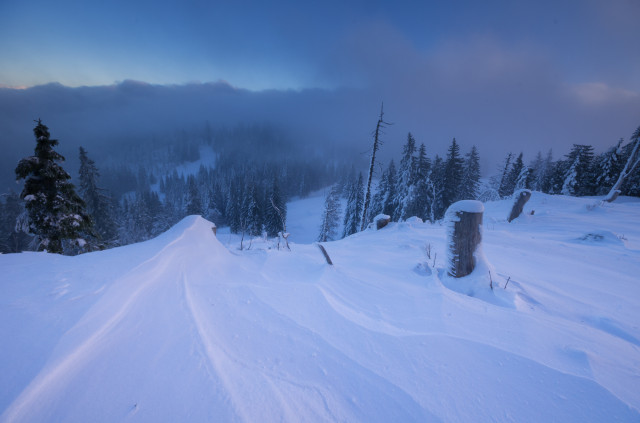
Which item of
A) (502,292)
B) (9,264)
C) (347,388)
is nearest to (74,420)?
(347,388)

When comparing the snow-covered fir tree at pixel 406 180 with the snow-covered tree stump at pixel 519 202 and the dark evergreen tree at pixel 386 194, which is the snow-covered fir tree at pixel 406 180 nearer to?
the dark evergreen tree at pixel 386 194

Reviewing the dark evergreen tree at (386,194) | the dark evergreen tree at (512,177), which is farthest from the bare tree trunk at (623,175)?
the dark evergreen tree at (512,177)

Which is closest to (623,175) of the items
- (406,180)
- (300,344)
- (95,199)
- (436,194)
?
(436,194)

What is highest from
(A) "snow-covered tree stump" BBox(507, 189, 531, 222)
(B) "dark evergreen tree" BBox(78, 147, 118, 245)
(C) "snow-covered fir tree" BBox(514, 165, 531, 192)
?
(C) "snow-covered fir tree" BBox(514, 165, 531, 192)

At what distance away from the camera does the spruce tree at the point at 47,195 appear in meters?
8.73

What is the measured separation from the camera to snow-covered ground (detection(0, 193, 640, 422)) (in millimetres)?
1450

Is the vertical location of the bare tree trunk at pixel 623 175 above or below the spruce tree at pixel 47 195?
above

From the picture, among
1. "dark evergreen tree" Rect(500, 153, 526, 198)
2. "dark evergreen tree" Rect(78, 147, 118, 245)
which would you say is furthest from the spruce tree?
"dark evergreen tree" Rect(500, 153, 526, 198)

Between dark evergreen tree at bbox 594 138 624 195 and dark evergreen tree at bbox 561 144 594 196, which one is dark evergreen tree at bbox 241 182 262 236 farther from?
dark evergreen tree at bbox 594 138 624 195

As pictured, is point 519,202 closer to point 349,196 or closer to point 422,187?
point 422,187

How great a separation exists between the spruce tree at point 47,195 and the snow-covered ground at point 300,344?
8.92 metres

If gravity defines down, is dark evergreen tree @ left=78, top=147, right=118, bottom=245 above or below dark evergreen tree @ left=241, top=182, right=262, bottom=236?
above

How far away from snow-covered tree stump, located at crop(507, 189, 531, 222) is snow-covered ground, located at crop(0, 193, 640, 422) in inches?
283

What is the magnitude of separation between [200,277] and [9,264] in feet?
6.85
